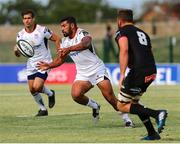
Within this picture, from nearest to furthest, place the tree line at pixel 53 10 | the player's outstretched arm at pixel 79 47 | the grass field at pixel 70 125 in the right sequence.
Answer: the grass field at pixel 70 125 → the player's outstretched arm at pixel 79 47 → the tree line at pixel 53 10

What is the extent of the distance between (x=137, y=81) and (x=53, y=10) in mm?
88923

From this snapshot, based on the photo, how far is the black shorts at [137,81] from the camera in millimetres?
12539

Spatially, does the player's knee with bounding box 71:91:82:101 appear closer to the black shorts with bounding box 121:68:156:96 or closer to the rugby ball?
the rugby ball

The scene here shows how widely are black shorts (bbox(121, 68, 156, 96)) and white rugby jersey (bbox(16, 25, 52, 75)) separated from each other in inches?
213

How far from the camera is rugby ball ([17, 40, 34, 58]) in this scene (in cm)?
1724

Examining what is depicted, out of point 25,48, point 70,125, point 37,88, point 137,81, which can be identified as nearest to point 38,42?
point 25,48

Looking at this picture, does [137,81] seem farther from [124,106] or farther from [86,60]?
[86,60]

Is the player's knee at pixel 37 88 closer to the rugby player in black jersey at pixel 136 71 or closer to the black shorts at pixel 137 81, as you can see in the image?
the rugby player in black jersey at pixel 136 71

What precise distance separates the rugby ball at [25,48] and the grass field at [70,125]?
1.40m

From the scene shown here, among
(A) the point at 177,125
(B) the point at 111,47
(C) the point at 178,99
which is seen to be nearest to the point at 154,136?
(A) the point at 177,125

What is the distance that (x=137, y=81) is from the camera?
1255 cm

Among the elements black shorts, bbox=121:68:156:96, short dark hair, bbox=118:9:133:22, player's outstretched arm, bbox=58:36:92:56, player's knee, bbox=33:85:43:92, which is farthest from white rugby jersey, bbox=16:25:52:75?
black shorts, bbox=121:68:156:96

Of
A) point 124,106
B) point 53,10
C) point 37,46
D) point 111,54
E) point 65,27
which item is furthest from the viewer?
point 53,10

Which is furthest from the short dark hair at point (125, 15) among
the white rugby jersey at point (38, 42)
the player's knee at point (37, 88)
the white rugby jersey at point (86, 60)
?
the player's knee at point (37, 88)
